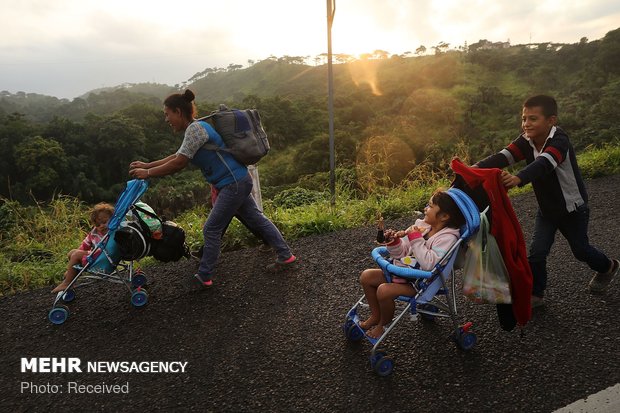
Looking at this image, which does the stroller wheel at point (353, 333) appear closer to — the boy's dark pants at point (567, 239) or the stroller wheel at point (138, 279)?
the boy's dark pants at point (567, 239)

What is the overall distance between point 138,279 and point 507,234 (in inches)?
128

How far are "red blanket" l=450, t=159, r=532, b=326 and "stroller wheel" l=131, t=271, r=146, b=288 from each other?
3014mm

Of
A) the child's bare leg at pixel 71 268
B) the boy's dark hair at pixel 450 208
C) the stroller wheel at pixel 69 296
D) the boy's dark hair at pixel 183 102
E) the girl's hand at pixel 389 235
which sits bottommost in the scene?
the stroller wheel at pixel 69 296

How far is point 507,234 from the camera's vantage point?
2.70 metres

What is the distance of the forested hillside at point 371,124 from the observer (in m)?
22.8

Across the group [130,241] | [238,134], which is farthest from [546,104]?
[130,241]

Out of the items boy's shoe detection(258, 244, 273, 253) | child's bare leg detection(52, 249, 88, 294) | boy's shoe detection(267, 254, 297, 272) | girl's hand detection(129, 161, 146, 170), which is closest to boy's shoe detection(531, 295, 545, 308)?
boy's shoe detection(267, 254, 297, 272)

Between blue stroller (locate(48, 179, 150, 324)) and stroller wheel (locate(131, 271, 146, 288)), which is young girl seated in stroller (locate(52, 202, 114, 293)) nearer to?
blue stroller (locate(48, 179, 150, 324))

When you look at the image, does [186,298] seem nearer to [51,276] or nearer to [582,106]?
[51,276]

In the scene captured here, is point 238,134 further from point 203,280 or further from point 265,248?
point 265,248

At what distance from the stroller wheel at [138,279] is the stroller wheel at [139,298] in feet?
1.22

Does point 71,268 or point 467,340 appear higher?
point 71,268

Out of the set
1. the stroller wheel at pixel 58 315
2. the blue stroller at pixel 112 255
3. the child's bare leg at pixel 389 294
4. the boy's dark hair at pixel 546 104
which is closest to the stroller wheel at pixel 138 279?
the blue stroller at pixel 112 255

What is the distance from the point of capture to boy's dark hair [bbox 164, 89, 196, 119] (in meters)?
3.75
